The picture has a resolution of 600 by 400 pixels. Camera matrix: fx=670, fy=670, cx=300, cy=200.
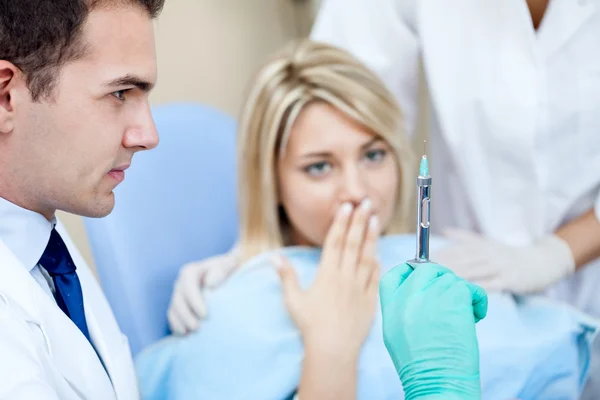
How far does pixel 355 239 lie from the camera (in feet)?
3.27

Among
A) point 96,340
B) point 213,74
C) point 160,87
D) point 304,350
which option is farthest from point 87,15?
point 213,74

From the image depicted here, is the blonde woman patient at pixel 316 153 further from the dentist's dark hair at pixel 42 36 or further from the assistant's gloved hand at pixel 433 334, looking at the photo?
the dentist's dark hair at pixel 42 36

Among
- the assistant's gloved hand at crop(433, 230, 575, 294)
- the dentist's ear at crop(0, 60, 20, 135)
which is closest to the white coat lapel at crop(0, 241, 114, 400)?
the dentist's ear at crop(0, 60, 20, 135)

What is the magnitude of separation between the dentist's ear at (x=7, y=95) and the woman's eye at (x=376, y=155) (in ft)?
1.91

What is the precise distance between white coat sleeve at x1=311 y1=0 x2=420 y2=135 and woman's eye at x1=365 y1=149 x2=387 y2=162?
0.13 meters

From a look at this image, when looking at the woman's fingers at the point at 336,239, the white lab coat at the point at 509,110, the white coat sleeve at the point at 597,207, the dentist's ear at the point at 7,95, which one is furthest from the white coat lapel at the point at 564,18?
the dentist's ear at the point at 7,95

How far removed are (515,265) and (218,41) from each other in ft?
3.61

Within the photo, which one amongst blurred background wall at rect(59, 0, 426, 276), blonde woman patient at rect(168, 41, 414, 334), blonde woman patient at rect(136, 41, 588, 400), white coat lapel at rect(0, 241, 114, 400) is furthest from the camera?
blurred background wall at rect(59, 0, 426, 276)

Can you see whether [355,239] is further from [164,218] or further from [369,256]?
[164,218]

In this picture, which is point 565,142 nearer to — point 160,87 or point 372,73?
point 372,73

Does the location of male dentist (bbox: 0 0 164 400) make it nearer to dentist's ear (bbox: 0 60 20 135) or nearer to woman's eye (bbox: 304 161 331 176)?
dentist's ear (bbox: 0 60 20 135)

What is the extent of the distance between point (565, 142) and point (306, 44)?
450mm

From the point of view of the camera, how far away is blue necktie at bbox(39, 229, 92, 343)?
76 centimetres

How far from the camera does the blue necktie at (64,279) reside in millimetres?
761
